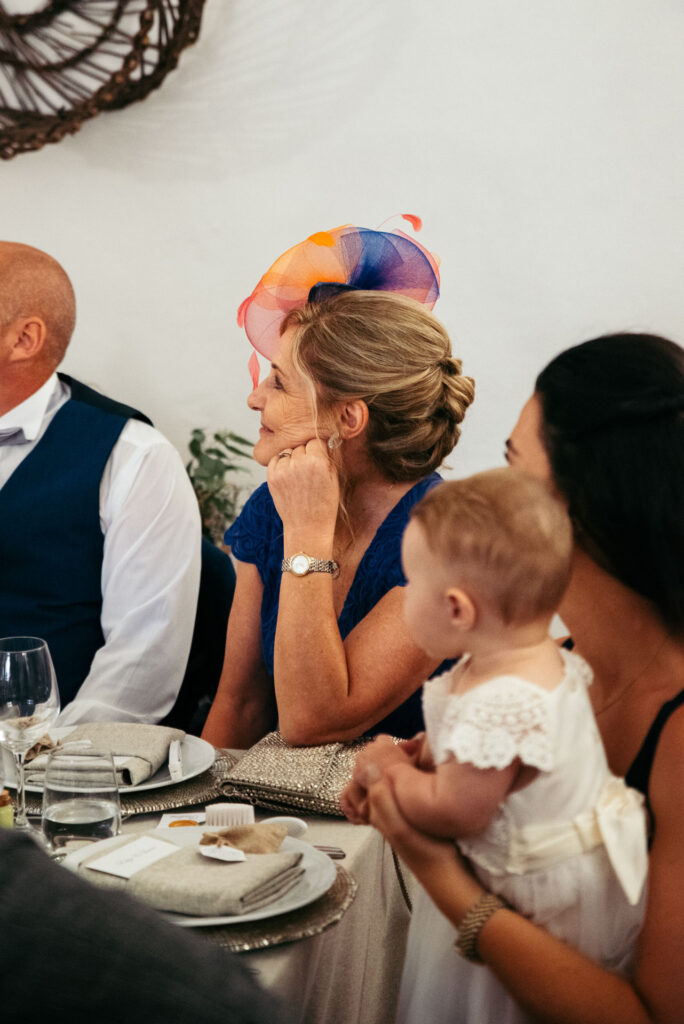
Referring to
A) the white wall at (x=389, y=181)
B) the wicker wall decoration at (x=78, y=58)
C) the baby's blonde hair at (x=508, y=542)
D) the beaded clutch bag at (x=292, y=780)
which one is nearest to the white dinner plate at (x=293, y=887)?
the beaded clutch bag at (x=292, y=780)

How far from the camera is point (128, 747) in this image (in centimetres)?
131

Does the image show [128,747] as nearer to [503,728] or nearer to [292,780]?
[292,780]

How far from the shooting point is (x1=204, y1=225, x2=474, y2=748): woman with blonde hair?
5.02ft

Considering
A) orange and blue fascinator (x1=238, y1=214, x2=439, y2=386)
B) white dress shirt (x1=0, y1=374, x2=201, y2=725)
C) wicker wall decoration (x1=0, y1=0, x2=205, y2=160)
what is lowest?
white dress shirt (x1=0, y1=374, x2=201, y2=725)

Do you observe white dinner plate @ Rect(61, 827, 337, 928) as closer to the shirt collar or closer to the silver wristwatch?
the silver wristwatch

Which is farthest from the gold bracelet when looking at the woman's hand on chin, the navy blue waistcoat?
the navy blue waistcoat

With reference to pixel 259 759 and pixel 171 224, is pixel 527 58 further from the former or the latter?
pixel 259 759

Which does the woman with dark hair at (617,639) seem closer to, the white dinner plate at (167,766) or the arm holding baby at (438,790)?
the arm holding baby at (438,790)

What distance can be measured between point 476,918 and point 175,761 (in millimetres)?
550

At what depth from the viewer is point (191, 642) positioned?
2.29 m

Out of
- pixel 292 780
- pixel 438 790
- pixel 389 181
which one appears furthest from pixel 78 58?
pixel 438 790

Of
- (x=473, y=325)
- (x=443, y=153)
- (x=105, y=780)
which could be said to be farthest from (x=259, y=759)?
(x=443, y=153)

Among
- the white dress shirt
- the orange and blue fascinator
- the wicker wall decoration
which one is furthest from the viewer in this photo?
the wicker wall decoration

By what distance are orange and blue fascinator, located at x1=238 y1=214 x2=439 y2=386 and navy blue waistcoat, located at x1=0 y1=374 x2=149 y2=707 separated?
64 cm
